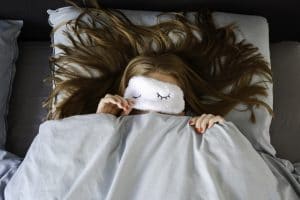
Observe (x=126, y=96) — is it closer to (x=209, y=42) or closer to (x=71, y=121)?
(x=71, y=121)

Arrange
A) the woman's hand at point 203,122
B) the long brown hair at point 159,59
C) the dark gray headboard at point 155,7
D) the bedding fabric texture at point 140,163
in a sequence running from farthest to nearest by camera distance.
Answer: the dark gray headboard at point 155,7, the long brown hair at point 159,59, the woman's hand at point 203,122, the bedding fabric texture at point 140,163

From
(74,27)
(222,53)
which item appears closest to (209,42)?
(222,53)

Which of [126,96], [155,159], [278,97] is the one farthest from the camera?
[278,97]

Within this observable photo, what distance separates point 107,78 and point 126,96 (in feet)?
0.40

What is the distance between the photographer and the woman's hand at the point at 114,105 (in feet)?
3.47

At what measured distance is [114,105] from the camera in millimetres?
1110

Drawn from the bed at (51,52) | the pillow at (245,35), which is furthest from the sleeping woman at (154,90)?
the bed at (51,52)

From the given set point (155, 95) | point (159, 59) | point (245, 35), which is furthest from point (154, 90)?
point (245, 35)

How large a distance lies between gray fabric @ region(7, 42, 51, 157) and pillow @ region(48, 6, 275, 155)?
0.36 ft

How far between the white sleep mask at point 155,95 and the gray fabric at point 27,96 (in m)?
0.32

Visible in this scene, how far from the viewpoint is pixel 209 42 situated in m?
1.23

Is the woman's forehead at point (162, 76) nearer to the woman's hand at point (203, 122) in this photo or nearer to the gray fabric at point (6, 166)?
the woman's hand at point (203, 122)

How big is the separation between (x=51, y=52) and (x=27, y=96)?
0.16 metres

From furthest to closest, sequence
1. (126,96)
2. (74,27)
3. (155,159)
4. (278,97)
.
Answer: (278,97) → (74,27) → (126,96) → (155,159)
